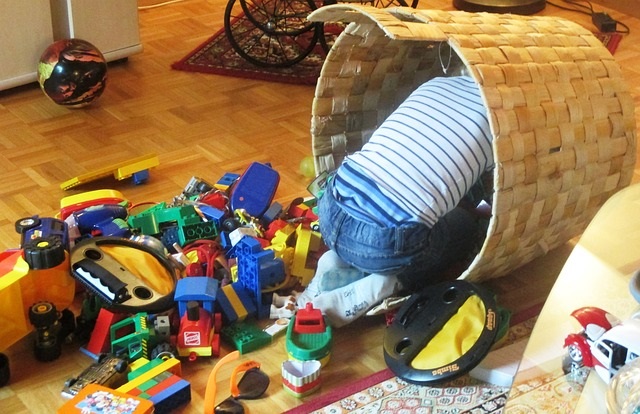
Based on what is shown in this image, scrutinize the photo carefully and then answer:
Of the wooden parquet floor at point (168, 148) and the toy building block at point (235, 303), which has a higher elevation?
the toy building block at point (235, 303)

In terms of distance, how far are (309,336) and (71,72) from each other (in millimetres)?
1220

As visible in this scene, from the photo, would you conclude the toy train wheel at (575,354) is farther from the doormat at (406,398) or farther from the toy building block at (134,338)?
the toy building block at (134,338)

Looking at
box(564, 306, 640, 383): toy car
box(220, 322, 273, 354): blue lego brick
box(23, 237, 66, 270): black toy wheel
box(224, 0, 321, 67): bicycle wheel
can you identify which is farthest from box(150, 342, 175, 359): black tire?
box(224, 0, 321, 67): bicycle wheel

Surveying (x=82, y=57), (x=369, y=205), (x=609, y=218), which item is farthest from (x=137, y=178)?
(x=609, y=218)

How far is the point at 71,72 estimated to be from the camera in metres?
2.38

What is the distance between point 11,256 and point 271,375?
0.52 metres

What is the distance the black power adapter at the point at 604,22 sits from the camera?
3354 millimetres

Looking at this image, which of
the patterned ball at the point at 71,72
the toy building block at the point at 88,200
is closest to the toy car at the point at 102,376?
the toy building block at the point at 88,200

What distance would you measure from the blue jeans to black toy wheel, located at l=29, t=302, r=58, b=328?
0.51 metres

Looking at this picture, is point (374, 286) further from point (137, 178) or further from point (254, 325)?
point (137, 178)

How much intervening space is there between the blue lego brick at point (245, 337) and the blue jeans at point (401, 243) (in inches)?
8.3

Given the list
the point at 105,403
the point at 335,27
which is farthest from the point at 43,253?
the point at 335,27

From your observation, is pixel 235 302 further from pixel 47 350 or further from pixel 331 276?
pixel 47 350

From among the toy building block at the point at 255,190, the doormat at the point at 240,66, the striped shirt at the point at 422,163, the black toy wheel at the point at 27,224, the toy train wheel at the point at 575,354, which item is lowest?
the doormat at the point at 240,66
